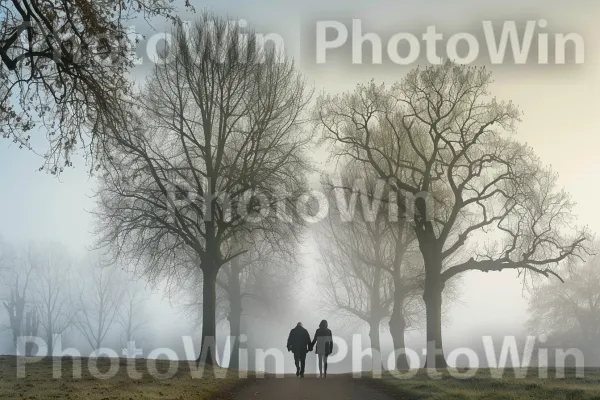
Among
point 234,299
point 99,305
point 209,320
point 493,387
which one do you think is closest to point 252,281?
point 234,299

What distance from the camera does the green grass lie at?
1533 cm

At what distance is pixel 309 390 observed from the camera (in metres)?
18.0

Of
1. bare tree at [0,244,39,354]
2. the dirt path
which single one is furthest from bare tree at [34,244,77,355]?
the dirt path

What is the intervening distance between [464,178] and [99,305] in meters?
63.5

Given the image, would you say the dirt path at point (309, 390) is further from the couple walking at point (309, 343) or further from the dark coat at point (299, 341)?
the dark coat at point (299, 341)

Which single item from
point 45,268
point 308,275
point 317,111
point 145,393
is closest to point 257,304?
point 308,275

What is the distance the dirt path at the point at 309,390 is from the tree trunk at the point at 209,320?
6.05m

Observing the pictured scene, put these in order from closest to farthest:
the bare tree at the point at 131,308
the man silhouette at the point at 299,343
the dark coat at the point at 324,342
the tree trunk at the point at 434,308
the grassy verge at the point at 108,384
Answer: the grassy verge at the point at 108,384
the dark coat at the point at 324,342
the man silhouette at the point at 299,343
the tree trunk at the point at 434,308
the bare tree at the point at 131,308

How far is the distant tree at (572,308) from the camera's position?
6688 cm

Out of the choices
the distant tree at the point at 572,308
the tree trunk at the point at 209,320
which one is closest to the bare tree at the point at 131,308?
the distant tree at the point at 572,308

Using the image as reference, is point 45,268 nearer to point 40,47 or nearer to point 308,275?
point 308,275

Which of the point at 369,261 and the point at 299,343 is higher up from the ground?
the point at 369,261

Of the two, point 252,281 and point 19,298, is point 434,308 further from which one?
point 19,298

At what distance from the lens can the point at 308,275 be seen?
5259 cm
